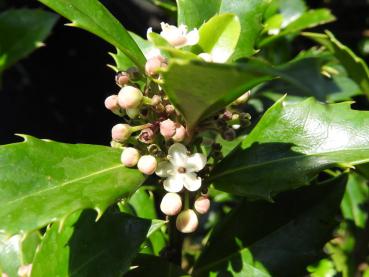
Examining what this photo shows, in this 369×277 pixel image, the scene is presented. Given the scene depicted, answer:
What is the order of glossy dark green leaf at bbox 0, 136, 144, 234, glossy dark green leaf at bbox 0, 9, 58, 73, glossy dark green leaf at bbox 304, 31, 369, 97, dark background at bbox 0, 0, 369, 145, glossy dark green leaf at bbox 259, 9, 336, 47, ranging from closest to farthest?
1. glossy dark green leaf at bbox 0, 136, 144, 234
2. glossy dark green leaf at bbox 304, 31, 369, 97
3. glossy dark green leaf at bbox 259, 9, 336, 47
4. glossy dark green leaf at bbox 0, 9, 58, 73
5. dark background at bbox 0, 0, 369, 145

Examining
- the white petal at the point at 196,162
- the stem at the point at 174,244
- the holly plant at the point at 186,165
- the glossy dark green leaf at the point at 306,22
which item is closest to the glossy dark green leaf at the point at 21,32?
the glossy dark green leaf at the point at 306,22

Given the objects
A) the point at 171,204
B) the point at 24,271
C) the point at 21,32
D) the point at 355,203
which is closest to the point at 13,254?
the point at 24,271

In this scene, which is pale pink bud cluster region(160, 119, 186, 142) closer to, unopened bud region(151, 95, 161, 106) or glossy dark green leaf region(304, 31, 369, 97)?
unopened bud region(151, 95, 161, 106)

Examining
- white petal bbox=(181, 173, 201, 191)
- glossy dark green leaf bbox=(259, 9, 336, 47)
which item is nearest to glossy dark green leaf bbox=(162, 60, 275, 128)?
white petal bbox=(181, 173, 201, 191)

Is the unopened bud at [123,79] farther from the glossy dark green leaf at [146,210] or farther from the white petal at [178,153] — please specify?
the glossy dark green leaf at [146,210]

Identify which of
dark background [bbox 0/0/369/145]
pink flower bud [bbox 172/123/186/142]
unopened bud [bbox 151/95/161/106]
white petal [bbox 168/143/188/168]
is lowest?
dark background [bbox 0/0/369/145]

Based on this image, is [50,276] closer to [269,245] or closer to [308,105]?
[269,245]

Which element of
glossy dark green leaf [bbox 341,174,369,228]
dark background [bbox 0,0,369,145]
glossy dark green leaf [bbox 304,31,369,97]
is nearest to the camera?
glossy dark green leaf [bbox 304,31,369,97]
